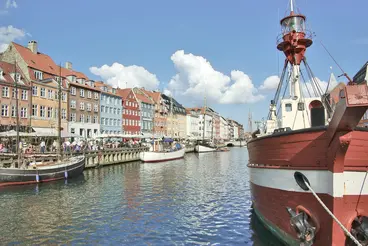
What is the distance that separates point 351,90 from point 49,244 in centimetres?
1137

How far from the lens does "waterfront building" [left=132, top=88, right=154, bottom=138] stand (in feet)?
293

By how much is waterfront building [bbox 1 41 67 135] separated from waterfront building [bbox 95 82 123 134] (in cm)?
1316

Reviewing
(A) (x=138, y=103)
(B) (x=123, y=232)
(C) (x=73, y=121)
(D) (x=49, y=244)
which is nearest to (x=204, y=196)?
(B) (x=123, y=232)

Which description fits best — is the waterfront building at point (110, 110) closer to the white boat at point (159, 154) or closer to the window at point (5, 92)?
the white boat at point (159, 154)

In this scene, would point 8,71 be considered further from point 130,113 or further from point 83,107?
point 130,113

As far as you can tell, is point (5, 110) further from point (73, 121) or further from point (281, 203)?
point (281, 203)

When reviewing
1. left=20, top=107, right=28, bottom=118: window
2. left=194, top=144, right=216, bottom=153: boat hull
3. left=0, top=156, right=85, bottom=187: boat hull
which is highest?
left=20, top=107, right=28, bottom=118: window

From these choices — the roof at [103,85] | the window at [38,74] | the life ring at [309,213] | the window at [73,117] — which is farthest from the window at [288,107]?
the roof at [103,85]

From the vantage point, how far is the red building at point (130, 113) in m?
80.7

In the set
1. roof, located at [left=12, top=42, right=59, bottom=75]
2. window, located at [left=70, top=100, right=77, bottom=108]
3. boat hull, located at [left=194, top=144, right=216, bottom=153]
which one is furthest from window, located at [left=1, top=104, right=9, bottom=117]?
boat hull, located at [left=194, top=144, right=216, bottom=153]

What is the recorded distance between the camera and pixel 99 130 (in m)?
68.6

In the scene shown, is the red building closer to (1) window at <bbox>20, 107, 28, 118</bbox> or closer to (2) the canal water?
(1) window at <bbox>20, 107, 28, 118</bbox>

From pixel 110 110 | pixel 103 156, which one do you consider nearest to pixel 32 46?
pixel 110 110

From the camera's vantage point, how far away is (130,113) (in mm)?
83062
